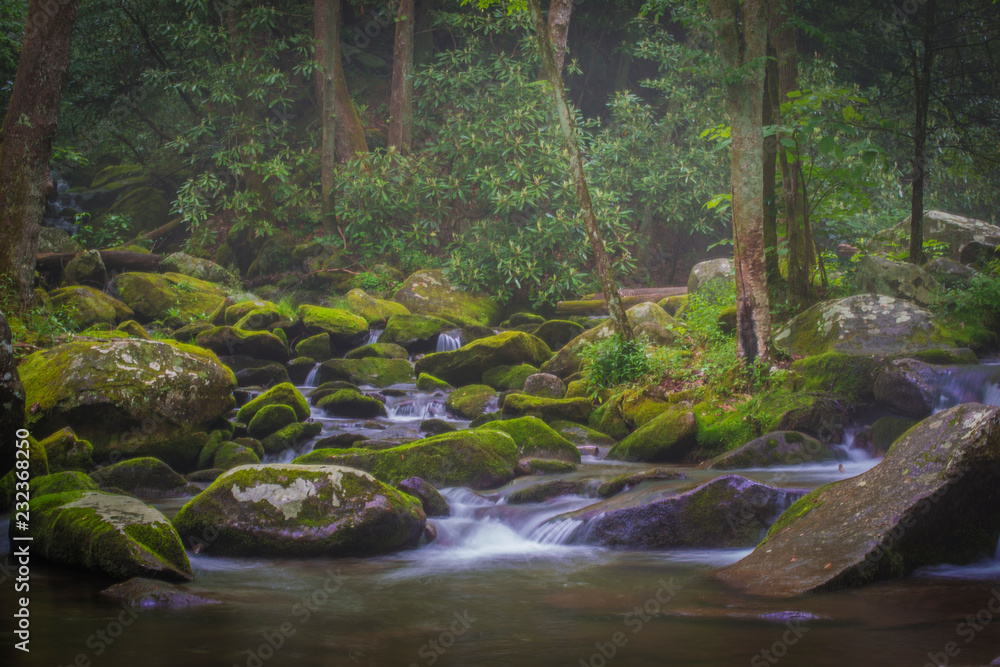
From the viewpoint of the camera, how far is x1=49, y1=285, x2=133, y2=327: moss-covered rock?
12.6 m

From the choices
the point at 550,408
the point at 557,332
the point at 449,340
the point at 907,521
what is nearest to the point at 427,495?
the point at 550,408

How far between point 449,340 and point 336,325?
2.31 metres

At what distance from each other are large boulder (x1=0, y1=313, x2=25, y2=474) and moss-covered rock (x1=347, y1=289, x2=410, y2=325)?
938cm

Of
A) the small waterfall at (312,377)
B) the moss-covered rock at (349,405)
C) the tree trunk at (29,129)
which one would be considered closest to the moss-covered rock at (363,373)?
the small waterfall at (312,377)

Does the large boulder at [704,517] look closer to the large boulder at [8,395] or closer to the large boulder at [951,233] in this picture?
the large boulder at [8,395]

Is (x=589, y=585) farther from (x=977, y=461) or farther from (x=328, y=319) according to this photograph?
(x=328, y=319)

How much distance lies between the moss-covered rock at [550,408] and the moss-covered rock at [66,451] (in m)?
5.45

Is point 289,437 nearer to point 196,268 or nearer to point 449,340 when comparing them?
point 449,340

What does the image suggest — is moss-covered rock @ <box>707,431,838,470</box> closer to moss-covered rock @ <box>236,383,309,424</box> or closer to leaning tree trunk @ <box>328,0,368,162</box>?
moss-covered rock @ <box>236,383,309,424</box>

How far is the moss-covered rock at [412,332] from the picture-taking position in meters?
14.4

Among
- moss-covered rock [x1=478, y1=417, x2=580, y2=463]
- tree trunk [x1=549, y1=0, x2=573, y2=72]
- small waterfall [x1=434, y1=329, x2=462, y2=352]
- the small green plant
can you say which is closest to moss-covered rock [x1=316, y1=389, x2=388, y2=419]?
moss-covered rock [x1=478, y1=417, x2=580, y2=463]

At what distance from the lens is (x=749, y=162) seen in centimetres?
910

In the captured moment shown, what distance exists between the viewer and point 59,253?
48.3ft

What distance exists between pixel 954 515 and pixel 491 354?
340 inches
